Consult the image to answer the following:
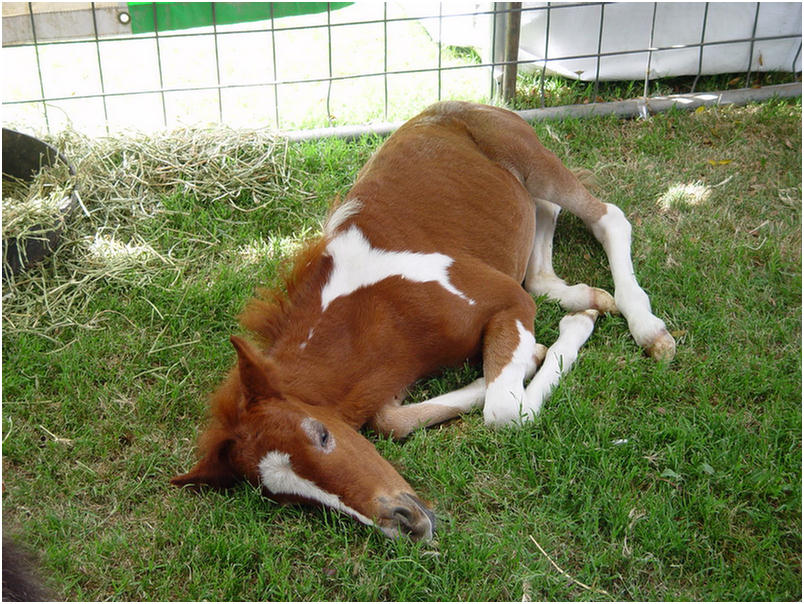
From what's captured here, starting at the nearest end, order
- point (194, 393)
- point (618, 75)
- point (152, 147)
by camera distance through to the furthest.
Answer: point (194, 393)
point (152, 147)
point (618, 75)

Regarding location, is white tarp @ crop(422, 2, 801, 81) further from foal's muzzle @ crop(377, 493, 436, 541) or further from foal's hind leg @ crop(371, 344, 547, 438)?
foal's muzzle @ crop(377, 493, 436, 541)

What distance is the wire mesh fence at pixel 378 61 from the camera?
18.0 ft

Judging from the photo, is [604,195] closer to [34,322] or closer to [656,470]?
[656,470]

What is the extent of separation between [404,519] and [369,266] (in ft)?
3.84

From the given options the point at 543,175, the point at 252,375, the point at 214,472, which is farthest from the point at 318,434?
the point at 543,175

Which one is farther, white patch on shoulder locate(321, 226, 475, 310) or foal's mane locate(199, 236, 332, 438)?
white patch on shoulder locate(321, 226, 475, 310)

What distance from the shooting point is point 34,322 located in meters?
4.05

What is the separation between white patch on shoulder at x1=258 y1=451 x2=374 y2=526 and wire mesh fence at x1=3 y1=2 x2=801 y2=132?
3305 mm

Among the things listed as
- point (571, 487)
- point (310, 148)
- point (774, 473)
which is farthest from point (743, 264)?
point (310, 148)

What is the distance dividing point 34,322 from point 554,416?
2.54m

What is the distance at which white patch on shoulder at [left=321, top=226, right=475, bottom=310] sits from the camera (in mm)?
3406

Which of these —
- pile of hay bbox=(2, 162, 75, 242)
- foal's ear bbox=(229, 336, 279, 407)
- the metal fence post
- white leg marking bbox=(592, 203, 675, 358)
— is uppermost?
the metal fence post

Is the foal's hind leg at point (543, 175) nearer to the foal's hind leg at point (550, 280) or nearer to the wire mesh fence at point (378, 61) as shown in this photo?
the foal's hind leg at point (550, 280)

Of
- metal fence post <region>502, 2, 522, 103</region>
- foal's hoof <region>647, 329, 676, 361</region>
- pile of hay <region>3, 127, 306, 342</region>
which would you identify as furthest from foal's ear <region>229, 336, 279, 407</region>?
metal fence post <region>502, 2, 522, 103</region>
